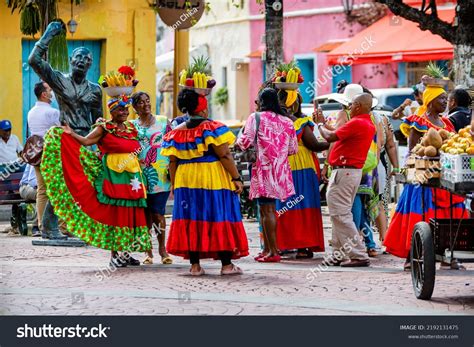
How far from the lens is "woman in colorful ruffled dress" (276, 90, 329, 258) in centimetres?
1496

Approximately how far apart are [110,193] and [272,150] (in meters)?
1.64

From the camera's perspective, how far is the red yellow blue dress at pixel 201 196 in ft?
43.8

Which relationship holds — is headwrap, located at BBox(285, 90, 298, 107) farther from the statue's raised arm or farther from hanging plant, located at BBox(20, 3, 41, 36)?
hanging plant, located at BBox(20, 3, 41, 36)

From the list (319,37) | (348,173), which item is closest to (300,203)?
(348,173)

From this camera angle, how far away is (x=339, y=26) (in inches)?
1639

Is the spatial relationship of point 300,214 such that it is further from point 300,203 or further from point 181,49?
point 181,49

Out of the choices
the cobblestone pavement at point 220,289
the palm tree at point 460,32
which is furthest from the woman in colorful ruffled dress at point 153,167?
the palm tree at point 460,32

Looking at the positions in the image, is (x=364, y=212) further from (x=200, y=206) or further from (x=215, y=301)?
(x=215, y=301)

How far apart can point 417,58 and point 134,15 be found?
11189 millimetres

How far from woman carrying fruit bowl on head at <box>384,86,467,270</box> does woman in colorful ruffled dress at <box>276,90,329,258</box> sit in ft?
4.23

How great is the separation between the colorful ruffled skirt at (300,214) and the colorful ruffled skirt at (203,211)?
160 centimetres

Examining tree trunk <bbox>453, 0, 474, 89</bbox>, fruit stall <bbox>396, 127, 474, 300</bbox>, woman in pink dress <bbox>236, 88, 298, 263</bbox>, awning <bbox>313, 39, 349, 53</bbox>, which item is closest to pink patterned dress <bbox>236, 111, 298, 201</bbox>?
woman in pink dress <bbox>236, 88, 298, 263</bbox>

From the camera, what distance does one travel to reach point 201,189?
1339 centimetres
